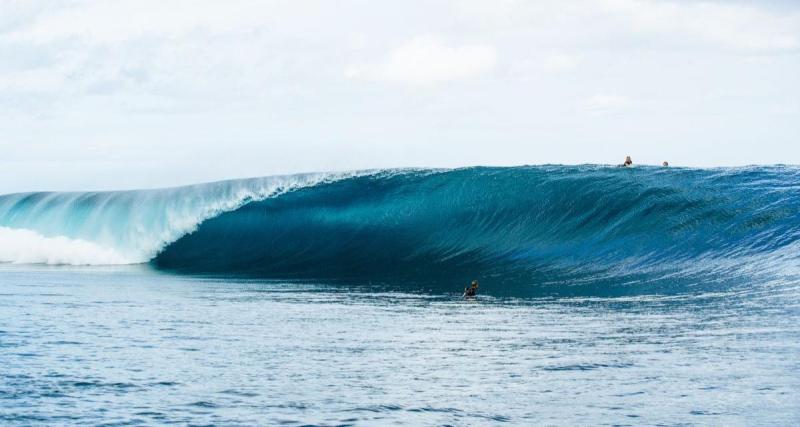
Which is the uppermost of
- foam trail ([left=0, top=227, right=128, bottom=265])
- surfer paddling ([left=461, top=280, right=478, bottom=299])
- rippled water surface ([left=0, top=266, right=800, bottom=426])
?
foam trail ([left=0, top=227, right=128, bottom=265])

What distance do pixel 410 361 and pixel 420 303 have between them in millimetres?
5059

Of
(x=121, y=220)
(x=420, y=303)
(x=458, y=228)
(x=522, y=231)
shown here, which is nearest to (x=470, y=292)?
(x=420, y=303)

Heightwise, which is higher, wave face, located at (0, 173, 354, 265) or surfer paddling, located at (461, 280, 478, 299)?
wave face, located at (0, 173, 354, 265)

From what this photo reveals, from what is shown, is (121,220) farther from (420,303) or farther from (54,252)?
(420,303)

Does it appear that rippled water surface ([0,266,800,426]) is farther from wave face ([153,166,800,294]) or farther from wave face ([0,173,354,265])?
wave face ([0,173,354,265])

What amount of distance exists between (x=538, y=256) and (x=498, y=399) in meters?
12.4

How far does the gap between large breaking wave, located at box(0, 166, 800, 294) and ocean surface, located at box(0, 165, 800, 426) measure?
8 centimetres

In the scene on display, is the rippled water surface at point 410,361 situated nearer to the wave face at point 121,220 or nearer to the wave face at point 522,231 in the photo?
the wave face at point 522,231

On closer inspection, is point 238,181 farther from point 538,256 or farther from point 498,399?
point 498,399

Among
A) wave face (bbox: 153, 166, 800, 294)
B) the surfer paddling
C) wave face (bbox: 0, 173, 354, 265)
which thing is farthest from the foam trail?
the surfer paddling

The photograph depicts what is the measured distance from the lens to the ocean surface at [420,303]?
296 inches

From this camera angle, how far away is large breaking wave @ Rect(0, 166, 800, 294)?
17.4 m

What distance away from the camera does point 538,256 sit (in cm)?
1978

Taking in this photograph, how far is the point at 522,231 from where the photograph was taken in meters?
21.9
